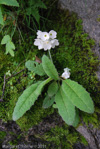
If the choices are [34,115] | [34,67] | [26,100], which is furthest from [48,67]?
[34,115]

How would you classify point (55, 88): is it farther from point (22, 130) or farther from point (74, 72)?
point (22, 130)

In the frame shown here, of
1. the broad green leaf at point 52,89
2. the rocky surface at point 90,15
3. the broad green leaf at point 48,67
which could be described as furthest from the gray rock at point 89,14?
the broad green leaf at point 52,89

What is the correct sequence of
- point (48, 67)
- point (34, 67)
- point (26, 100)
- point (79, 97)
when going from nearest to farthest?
point (79, 97)
point (26, 100)
point (48, 67)
point (34, 67)

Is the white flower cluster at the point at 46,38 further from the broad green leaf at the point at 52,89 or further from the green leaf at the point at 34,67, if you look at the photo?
the broad green leaf at the point at 52,89

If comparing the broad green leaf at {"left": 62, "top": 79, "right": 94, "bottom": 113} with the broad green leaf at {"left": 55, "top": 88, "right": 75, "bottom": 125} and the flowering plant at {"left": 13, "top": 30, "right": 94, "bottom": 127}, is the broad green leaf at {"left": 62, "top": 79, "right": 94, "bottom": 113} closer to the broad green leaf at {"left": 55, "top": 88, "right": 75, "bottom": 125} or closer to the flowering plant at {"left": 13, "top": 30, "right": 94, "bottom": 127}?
the flowering plant at {"left": 13, "top": 30, "right": 94, "bottom": 127}

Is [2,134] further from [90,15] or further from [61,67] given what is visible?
[90,15]

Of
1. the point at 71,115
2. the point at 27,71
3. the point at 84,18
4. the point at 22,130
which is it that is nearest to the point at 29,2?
the point at 84,18
